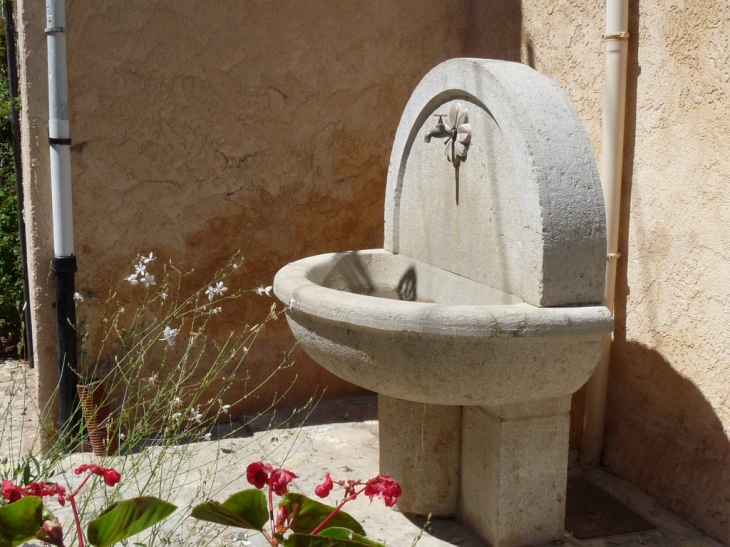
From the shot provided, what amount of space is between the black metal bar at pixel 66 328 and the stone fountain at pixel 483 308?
1083mm

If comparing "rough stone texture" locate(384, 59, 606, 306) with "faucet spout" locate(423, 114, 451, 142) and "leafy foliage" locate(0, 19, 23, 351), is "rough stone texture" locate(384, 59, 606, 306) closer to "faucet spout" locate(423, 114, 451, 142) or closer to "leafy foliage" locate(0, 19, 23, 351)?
"faucet spout" locate(423, 114, 451, 142)

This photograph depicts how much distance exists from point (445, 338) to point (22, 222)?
10.4 feet

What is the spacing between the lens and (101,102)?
3.89 metres

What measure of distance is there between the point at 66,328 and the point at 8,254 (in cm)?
206

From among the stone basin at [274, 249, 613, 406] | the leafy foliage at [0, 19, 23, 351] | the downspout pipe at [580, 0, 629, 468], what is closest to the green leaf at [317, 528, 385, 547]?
the stone basin at [274, 249, 613, 406]

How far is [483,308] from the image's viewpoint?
2475 millimetres

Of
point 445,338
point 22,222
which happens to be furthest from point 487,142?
point 22,222

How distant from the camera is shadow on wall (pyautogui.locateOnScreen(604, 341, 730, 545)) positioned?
3008 mm

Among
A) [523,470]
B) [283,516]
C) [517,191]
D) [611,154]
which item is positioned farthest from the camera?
[611,154]

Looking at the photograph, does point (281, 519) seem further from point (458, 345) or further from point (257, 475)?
point (458, 345)

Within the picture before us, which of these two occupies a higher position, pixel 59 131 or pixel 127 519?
pixel 59 131

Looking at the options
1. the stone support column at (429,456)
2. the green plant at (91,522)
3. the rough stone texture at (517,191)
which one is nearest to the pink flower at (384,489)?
the green plant at (91,522)

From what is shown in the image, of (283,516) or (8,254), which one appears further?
(8,254)

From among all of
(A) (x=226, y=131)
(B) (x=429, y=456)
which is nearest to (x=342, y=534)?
(B) (x=429, y=456)
